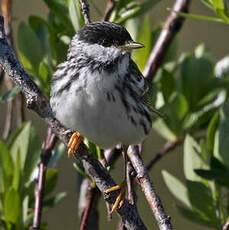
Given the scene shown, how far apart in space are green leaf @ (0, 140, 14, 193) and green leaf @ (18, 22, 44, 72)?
457 millimetres

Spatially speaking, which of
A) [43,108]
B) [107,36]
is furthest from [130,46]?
[43,108]

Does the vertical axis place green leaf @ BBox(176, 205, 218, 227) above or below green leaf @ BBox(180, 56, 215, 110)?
below

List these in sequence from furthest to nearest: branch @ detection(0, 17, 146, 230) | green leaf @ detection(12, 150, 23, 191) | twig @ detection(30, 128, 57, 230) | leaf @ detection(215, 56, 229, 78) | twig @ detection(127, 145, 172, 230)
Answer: leaf @ detection(215, 56, 229, 78) → green leaf @ detection(12, 150, 23, 191) → twig @ detection(30, 128, 57, 230) → twig @ detection(127, 145, 172, 230) → branch @ detection(0, 17, 146, 230)

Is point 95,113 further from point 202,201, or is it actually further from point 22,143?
point 202,201

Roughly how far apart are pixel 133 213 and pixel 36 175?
2.86 feet

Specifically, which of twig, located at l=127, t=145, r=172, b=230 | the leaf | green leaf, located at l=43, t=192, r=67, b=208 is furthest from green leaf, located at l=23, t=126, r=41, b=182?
the leaf

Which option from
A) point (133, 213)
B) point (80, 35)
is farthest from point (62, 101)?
point (133, 213)

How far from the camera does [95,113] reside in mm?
3018

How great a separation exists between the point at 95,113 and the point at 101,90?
12 centimetres

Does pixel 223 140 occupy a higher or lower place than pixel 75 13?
lower

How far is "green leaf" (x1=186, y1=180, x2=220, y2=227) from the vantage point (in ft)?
10.2

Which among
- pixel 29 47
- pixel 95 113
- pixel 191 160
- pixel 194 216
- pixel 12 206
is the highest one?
pixel 29 47

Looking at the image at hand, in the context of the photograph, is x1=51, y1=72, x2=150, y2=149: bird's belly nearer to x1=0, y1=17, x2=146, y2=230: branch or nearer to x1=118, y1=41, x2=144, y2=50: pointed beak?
x1=118, y1=41, x2=144, y2=50: pointed beak

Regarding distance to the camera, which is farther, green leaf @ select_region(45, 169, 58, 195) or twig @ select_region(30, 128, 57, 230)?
green leaf @ select_region(45, 169, 58, 195)
